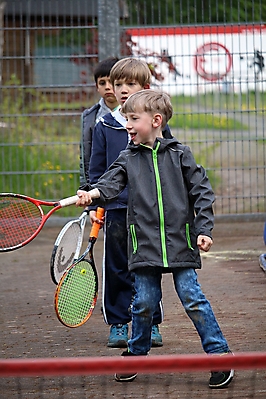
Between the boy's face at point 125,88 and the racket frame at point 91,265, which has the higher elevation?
the boy's face at point 125,88

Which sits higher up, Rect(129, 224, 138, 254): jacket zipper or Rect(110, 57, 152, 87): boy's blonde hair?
Rect(110, 57, 152, 87): boy's blonde hair

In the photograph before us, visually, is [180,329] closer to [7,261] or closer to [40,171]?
[7,261]

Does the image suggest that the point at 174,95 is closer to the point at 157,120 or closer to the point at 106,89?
the point at 106,89

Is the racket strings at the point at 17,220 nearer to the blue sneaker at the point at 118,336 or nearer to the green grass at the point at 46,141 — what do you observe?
the blue sneaker at the point at 118,336

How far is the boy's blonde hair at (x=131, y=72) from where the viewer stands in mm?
4605

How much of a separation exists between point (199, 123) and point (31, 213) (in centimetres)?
517

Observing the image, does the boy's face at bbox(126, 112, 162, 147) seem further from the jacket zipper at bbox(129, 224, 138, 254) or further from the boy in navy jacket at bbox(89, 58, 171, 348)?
the boy in navy jacket at bbox(89, 58, 171, 348)

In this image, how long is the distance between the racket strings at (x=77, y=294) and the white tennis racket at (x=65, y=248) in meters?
0.15

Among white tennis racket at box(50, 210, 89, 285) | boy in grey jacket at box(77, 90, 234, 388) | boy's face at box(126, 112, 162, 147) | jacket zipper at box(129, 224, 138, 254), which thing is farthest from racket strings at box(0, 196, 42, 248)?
boy's face at box(126, 112, 162, 147)

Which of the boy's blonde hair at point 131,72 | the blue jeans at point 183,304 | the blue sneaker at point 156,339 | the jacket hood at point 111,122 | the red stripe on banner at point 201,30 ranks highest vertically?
the red stripe on banner at point 201,30

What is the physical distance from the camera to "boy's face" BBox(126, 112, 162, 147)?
405 centimetres

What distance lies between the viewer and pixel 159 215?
3.98m

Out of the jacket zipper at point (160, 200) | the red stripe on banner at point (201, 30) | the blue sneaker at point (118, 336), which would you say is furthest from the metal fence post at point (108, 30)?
the jacket zipper at point (160, 200)

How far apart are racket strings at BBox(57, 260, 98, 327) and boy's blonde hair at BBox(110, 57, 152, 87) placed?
3.52ft
